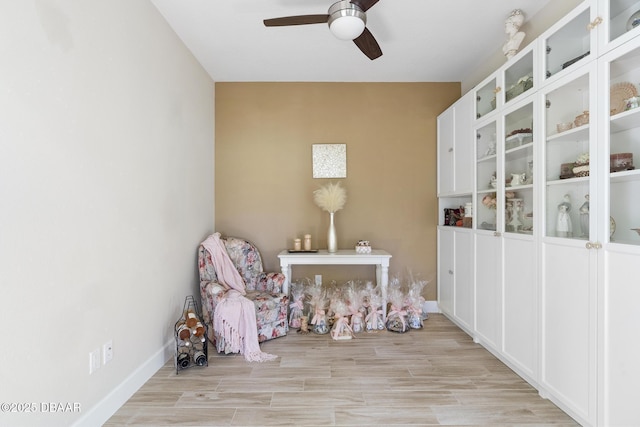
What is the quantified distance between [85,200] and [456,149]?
3.11 metres

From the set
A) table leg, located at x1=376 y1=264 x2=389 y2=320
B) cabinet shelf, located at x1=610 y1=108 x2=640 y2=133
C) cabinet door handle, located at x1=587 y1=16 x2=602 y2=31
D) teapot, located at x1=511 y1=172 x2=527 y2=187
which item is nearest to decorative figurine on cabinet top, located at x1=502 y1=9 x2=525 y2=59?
cabinet door handle, located at x1=587 y1=16 x2=602 y2=31

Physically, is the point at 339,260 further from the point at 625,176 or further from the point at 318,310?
the point at 625,176

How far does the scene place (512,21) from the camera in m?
2.54

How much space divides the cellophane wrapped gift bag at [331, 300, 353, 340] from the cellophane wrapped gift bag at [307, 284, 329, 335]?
0.33 ft

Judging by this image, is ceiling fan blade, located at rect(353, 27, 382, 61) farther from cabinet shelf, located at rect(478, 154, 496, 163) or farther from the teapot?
the teapot

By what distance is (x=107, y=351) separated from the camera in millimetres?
1882

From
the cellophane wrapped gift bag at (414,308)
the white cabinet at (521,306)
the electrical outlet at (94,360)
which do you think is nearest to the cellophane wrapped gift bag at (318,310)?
the cellophane wrapped gift bag at (414,308)

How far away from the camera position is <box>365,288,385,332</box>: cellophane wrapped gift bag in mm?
3336

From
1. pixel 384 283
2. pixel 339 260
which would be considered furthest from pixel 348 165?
pixel 384 283

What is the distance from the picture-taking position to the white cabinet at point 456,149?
3.12m

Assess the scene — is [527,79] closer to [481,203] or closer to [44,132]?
[481,203]

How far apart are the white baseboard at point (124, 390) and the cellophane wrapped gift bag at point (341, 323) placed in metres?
1.42

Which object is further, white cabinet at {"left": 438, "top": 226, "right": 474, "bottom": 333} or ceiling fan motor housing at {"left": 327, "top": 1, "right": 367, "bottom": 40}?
white cabinet at {"left": 438, "top": 226, "right": 474, "bottom": 333}

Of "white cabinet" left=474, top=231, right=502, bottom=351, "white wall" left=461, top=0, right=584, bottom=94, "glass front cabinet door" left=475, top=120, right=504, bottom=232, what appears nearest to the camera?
"white wall" left=461, top=0, right=584, bottom=94
